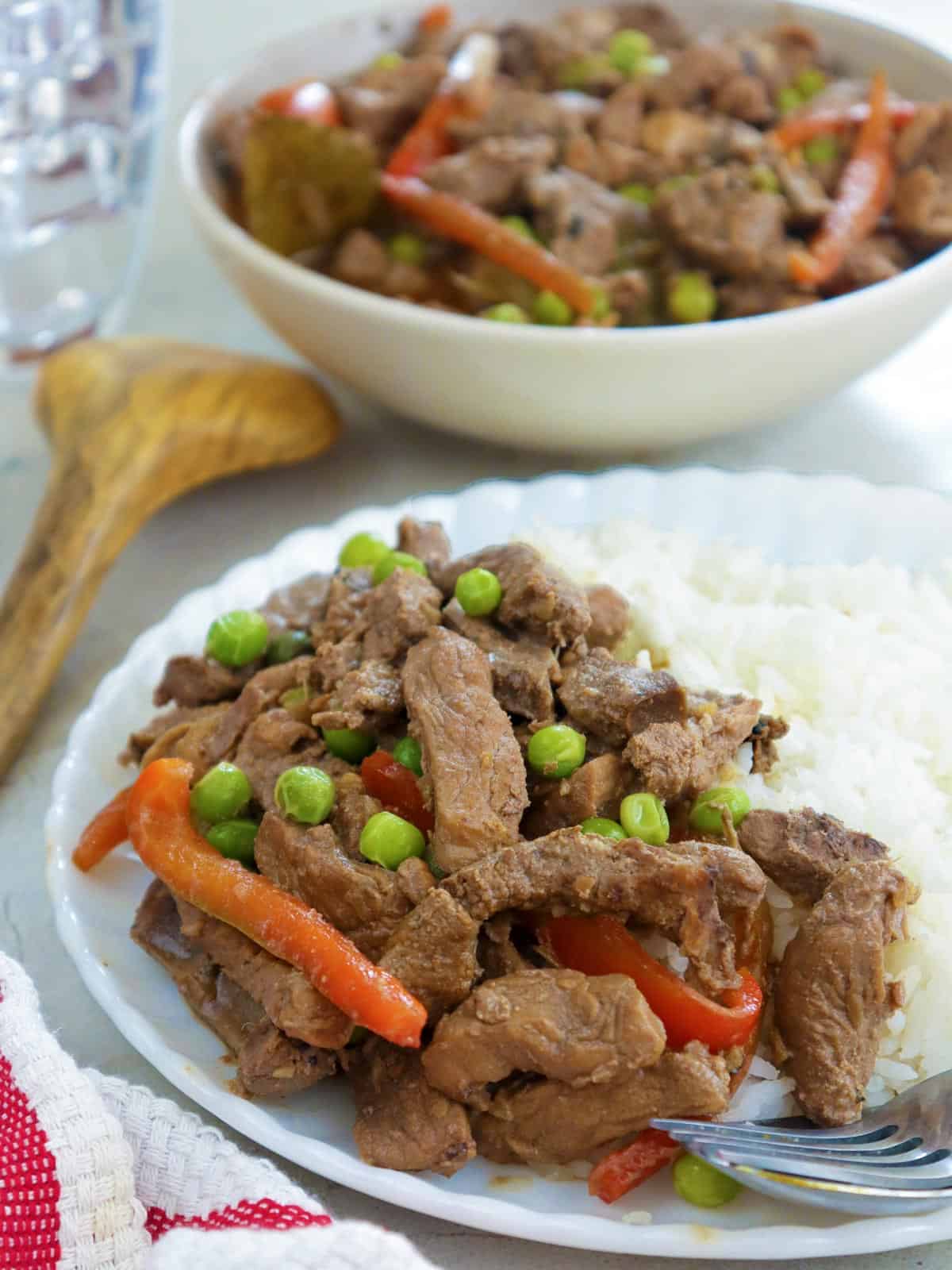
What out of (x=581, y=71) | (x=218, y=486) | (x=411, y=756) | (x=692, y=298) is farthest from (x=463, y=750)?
(x=581, y=71)

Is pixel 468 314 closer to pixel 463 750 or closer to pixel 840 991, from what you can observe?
pixel 463 750

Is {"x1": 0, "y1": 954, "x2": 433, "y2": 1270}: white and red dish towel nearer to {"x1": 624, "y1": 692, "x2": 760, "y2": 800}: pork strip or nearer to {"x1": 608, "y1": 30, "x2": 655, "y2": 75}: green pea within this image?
{"x1": 624, "y1": 692, "x2": 760, "y2": 800}: pork strip

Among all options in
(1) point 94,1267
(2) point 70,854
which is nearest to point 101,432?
(2) point 70,854

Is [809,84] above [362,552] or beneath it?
above

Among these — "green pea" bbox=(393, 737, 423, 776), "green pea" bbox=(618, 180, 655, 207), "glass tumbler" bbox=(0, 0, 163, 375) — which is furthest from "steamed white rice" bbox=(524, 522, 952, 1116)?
"glass tumbler" bbox=(0, 0, 163, 375)

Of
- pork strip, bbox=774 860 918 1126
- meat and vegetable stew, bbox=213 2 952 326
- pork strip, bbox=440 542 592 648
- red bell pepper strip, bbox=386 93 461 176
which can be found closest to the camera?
pork strip, bbox=774 860 918 1126

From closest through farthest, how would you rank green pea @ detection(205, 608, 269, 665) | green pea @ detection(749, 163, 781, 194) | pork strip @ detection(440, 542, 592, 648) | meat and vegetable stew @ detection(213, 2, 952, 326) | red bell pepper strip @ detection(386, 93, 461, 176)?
pork strip @ detection(440, 542, 592, 648), green pea @ detection(205, 608, 269, 665), meat and vegetable stew @ detection(213, 2, 952, 326), green pea @ detection(749, 163, 781, 194), red bell pepper strip @ detection(386, 93, 461, 176)
